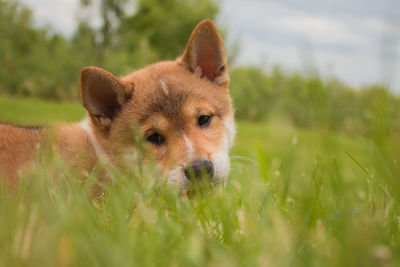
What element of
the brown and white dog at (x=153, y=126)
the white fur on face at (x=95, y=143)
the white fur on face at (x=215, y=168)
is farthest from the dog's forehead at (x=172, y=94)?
the white fur on face at (x=95, y=143)

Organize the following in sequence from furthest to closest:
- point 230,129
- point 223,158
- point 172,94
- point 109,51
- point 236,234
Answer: point 109,51
point 230,129
point 172,94
point 223,158
point 236,234

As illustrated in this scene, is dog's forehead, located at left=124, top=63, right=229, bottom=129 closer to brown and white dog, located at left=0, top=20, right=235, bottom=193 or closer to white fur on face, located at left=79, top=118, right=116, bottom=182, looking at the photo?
brown and white dog, located at left=0, top=20, right=235, bottom=193

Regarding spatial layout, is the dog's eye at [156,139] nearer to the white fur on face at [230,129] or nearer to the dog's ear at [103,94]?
the dog's ear at [103,94]

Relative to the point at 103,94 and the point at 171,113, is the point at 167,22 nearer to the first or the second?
the point at 103,94

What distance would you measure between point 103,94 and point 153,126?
0.54m

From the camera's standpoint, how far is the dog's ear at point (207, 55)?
3.44m

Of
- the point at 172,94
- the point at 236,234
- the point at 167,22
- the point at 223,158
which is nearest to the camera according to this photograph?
the point at 236,234

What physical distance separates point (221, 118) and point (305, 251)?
2.25 meters

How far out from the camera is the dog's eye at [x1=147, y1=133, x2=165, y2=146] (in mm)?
3079

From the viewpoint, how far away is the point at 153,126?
10.1 feet

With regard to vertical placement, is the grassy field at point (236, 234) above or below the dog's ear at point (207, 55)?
below

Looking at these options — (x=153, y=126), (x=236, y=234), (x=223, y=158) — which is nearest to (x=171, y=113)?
(x=153, y=126)

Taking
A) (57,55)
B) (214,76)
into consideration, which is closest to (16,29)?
(57,55)

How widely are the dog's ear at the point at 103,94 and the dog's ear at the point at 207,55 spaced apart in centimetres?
64
